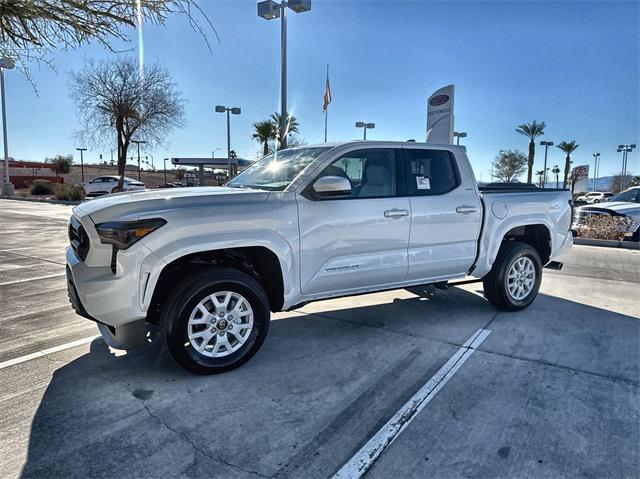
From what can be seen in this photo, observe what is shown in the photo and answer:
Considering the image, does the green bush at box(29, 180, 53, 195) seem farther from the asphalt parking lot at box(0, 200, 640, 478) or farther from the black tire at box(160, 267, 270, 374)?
the black tire at box(160, 267, 270, 374)

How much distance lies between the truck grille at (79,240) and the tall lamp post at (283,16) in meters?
11.1

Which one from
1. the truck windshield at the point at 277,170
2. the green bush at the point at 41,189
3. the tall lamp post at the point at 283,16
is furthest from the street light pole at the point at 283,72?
the green bush at the point at 41,189

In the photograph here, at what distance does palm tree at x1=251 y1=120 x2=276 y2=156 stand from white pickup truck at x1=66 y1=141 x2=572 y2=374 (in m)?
40.2

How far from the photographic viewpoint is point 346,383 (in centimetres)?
346

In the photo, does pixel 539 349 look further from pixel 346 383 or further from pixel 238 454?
pixel 238 454

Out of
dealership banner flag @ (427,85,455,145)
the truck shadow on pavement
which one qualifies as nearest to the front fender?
the truck shadow on pavement

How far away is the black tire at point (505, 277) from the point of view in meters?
5.17

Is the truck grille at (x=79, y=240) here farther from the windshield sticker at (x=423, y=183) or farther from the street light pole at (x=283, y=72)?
the street light pole at (x=283, y=72)

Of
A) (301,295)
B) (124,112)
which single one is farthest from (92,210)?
(124,112)

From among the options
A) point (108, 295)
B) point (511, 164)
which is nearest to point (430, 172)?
point (108, 295)

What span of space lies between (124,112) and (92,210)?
2675 centimetres

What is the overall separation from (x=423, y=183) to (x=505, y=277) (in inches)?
61.3

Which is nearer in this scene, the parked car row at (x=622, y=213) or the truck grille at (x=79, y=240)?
the truck grille at (x=79, y=240)

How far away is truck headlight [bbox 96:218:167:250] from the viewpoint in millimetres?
3172
